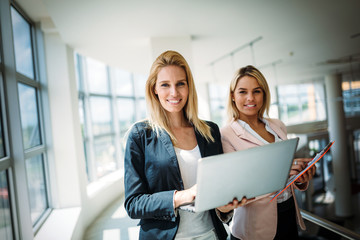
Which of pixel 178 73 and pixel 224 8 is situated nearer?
pixel 178 73

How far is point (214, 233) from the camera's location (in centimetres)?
117

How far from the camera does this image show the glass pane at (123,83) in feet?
25.0

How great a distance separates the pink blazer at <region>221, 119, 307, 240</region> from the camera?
132 cm

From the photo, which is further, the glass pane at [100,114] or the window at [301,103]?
the window at [301,103]

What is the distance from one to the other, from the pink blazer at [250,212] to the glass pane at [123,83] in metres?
6.58

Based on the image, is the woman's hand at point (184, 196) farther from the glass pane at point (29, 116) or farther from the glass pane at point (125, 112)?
the glass pane at point (125, 112)

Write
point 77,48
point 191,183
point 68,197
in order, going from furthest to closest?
point 77,48, point 68,197, point 191,183

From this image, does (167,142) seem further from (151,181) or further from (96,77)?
(96,77)

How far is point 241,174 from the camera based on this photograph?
2.97ft

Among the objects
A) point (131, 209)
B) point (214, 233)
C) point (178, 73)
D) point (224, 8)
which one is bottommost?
point (214, 233)

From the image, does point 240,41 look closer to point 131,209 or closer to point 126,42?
point 126,42

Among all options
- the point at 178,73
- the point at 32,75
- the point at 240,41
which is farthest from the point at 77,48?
the point at 178,73

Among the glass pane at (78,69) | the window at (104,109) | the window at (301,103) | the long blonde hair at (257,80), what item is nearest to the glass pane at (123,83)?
the window at (104,109)

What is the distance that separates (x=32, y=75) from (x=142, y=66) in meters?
2.91
